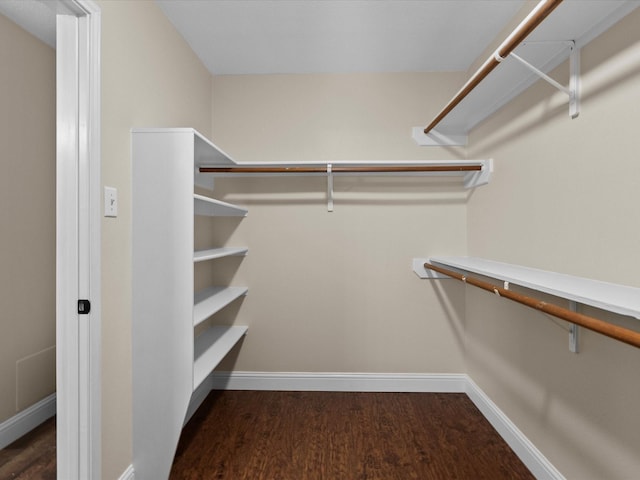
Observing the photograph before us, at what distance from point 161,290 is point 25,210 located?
0.59m

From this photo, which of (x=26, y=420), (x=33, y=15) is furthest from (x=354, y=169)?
(x=26, y=420)

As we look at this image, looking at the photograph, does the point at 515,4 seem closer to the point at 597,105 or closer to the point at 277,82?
the point at 597,105

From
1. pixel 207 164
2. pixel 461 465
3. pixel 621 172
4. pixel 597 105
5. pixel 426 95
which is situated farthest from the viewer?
pixel 426 95

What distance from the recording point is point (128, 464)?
1491 mm

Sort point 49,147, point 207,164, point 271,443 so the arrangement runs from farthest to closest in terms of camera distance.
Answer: point 207,164
point 271,443
point 49,147

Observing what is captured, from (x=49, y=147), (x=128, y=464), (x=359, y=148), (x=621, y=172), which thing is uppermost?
(x=359, y=148)

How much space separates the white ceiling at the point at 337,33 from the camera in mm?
1763

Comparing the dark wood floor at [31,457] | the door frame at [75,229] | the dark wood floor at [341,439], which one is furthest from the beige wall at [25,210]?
the dark wood floor at [341,439]

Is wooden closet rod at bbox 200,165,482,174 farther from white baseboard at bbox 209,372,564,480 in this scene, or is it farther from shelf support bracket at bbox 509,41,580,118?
white baseboard at bbox 209,372,564,480

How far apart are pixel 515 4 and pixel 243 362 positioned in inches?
102

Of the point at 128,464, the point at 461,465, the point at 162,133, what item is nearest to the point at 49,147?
the point at 162,133

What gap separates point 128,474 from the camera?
1.48m

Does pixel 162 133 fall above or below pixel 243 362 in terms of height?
above

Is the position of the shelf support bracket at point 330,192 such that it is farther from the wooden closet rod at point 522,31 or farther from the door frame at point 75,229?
the door frame at point 75,229
